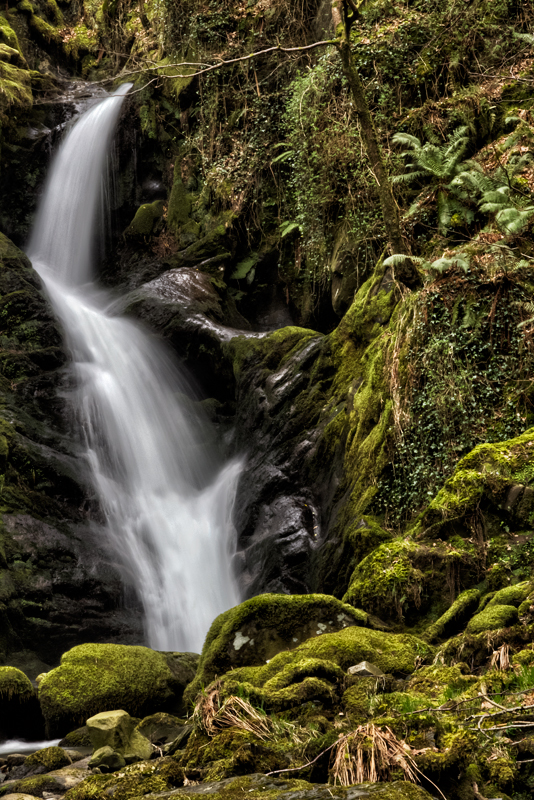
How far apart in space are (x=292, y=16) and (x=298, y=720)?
1478 cm

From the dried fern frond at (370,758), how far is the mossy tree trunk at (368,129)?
6.23 m

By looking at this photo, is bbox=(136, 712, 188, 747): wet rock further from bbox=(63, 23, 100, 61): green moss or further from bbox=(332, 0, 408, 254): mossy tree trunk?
bbox=(63, 23, 100, 61): green moss

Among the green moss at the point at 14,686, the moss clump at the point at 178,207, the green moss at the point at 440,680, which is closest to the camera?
the green moss at the point at 440,680

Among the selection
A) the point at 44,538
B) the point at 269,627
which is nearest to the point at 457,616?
the point at 269,627

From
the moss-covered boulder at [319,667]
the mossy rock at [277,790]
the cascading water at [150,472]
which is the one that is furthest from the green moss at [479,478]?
the cascading water at [150,472]

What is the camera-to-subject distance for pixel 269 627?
16.7 feet

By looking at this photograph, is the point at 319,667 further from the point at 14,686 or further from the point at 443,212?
the point at 443,212

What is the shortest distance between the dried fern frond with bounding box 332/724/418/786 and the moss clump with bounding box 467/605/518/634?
5.74 feet

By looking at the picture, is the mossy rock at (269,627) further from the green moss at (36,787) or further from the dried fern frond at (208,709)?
the dried fern frond at (208,709)

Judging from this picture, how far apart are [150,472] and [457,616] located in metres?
7.96

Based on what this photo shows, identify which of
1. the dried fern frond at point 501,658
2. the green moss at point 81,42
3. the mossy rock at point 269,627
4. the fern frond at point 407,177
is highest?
the green moss at point 81,42

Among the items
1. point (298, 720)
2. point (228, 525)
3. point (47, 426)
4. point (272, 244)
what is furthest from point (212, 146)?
point (298, 720)

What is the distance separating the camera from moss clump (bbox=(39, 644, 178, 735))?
583 cm

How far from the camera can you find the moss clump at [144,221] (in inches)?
679
